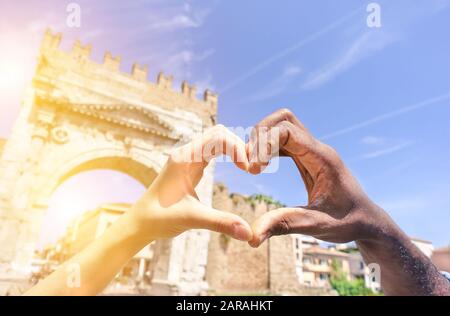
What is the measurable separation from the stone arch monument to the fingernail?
10.1 metres

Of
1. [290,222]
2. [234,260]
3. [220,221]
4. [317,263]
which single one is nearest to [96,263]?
[220,221]

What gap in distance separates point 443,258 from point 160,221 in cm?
176

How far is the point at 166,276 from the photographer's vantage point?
37.6 feet

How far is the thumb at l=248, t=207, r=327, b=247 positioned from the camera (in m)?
1.07

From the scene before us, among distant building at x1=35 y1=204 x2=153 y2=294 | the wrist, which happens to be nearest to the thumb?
the wrist

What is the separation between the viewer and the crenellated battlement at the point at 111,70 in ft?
37.3

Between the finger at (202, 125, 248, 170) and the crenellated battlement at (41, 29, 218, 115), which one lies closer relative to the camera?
the finger at (202, 125, 248, 170)

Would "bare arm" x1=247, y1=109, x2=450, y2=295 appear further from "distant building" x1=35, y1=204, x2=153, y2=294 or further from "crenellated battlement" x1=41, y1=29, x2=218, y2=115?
"distant building" x1=35, y1=204, x2=153, y2=294

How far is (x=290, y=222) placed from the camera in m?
1.12

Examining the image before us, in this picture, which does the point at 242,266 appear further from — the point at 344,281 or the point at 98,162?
the point at 344,281

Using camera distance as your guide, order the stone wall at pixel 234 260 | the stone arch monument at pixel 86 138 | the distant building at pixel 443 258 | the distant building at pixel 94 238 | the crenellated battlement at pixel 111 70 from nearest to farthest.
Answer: the distant building at pixel 443 258 → the stone arch monument at pixel 86 138 → the crenellated battlement at pixel 111 70 → the stone wall at pixel 234 260 → the distant building at pixel 94 238

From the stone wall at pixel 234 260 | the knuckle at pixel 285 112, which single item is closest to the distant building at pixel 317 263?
the stone wall at pixel 234 260

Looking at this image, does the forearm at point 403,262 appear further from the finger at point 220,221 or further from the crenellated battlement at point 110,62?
the crenellated battlement at point 110,62
